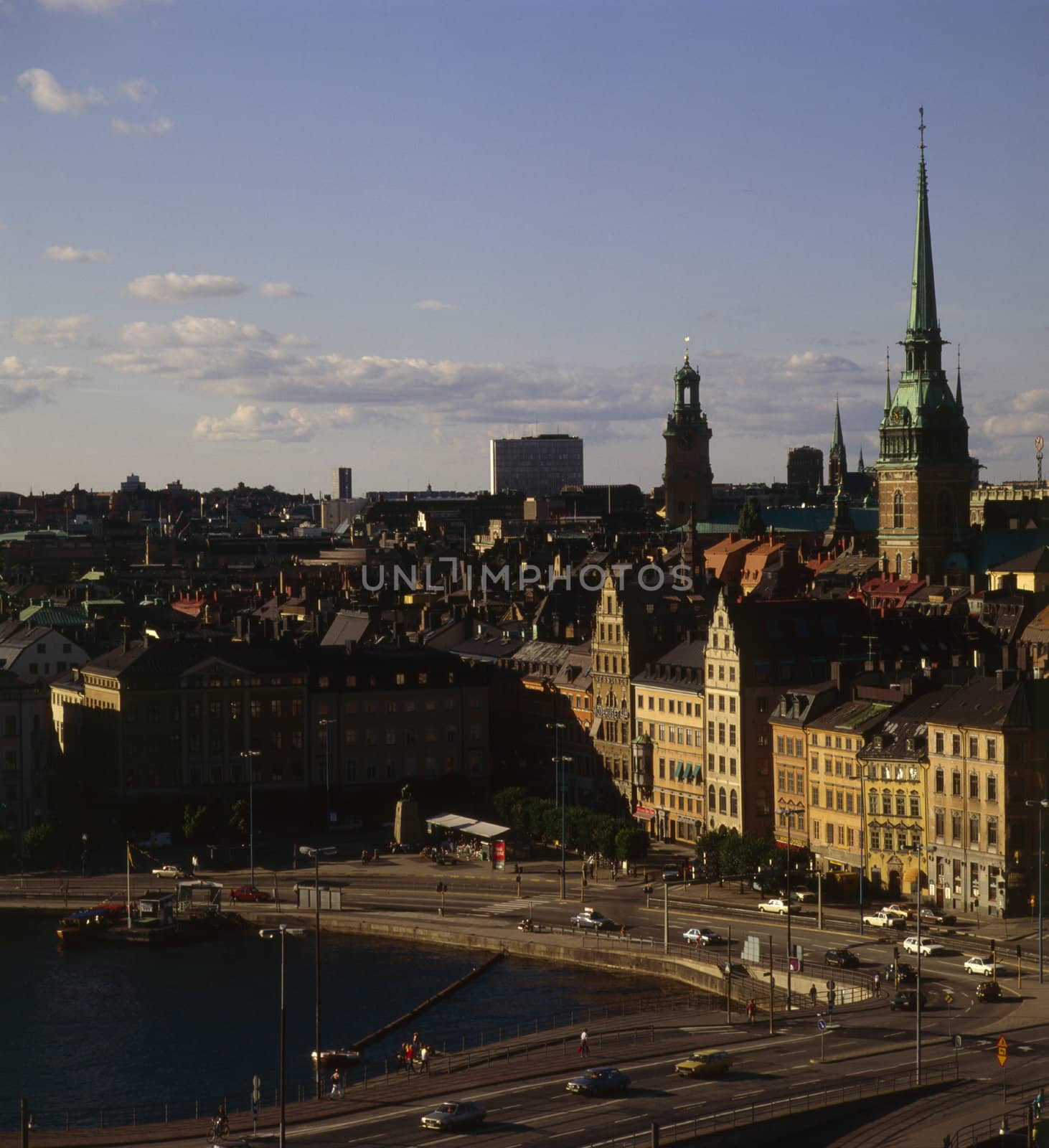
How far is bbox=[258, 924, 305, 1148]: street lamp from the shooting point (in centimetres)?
7875

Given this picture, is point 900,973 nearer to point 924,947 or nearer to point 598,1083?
point 924,947

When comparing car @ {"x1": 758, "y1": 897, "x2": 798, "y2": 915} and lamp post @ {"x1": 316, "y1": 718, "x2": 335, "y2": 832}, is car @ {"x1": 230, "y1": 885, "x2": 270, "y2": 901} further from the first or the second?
car @ {"x1": 758, "y1": 897, "x2": 798, "y2": 915}

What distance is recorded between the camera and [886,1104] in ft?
268

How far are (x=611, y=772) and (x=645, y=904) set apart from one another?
107 ft

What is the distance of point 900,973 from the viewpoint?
102 metres

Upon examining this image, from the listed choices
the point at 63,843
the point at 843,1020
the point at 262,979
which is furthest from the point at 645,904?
the point at 63,843

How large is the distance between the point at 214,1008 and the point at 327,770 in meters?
49.5

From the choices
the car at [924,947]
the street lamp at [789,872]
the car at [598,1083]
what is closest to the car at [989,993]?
the street lamp at [789,872]

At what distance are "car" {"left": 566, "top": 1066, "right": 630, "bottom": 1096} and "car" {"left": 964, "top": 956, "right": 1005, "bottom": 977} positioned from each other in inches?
955

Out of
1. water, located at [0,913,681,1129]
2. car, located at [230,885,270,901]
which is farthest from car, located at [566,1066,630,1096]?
car, located at [230,885,270,901]

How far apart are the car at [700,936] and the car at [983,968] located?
48.0 ft

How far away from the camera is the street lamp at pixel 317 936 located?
9481 centimetres

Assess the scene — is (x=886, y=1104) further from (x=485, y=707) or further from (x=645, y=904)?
(x=485, y=707)

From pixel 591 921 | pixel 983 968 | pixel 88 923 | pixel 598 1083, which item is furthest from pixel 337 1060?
pixel 88 923
